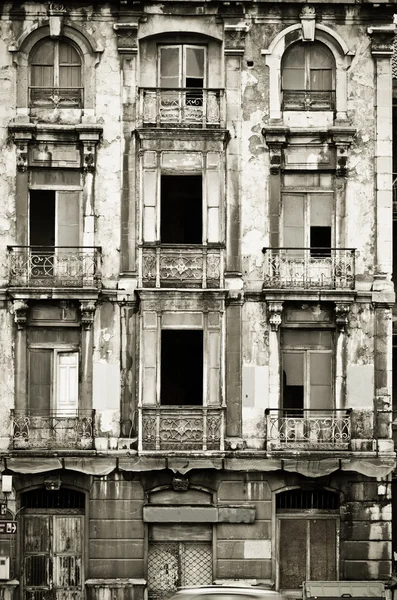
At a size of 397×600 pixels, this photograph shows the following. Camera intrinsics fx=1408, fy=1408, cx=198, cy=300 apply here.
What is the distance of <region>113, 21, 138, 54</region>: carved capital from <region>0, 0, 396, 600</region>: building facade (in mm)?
53

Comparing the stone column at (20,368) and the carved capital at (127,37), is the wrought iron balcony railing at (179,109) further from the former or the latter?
the stone column at (20,368)

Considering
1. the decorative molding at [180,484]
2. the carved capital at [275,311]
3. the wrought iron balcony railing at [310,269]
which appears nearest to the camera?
the decorative molding at [180,484]

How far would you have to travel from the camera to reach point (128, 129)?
37.3 metres

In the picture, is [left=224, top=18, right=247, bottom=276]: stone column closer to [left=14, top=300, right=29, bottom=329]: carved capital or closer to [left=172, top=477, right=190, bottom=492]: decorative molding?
[left=14, top=300, right=29, bottom=329]: carved capital

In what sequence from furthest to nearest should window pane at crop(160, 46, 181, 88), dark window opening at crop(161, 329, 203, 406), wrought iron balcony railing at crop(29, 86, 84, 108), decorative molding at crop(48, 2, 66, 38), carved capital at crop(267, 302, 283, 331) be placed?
window pane at crop(160, 46, 181, 88) → wrought iron balcony railing at crop(29, 86, 84, 108) → decorative molding at crop(48, 2, 66, 38) → dark window opening at crop(161, 329, 203, 406) → carved capital at crop(267, 302, 283, 331)

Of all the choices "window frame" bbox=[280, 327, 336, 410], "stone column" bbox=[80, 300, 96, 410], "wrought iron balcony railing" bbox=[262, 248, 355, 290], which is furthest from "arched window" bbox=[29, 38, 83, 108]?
"window frame" bbox=[280, 327, 336, 410]

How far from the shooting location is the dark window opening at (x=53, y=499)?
121ft

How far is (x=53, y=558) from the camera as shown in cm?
3659

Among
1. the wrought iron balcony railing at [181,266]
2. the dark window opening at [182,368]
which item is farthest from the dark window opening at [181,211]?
the dark window opening at [182,368]

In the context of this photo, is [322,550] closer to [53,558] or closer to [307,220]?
[53,558]

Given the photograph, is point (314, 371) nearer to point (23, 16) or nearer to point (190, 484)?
point (190, 484)

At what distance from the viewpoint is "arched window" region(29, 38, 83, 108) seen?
37469mm

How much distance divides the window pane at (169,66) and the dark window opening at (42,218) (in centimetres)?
430

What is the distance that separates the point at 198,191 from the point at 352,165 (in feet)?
13.6
